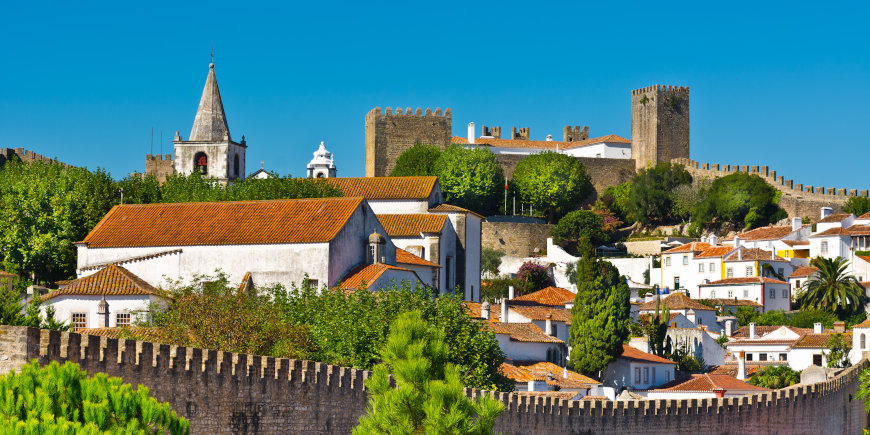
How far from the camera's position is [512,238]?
3844 inches

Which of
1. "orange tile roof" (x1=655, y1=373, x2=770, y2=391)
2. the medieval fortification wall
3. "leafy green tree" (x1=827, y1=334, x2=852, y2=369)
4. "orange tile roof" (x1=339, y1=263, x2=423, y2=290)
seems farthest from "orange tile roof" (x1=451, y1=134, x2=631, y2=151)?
the medieval fortification wall

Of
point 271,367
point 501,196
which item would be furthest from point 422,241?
point 501,196

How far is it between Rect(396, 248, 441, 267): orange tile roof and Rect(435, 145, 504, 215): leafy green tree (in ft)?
136

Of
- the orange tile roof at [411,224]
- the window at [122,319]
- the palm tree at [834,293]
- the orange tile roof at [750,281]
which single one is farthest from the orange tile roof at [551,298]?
the window at [122,319]

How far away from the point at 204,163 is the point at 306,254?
79.0 feet

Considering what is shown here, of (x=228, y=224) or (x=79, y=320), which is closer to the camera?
(x=79, y=320)

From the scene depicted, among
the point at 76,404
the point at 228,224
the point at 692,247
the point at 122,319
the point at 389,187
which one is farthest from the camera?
the point at 692,247

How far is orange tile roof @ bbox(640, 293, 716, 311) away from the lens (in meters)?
76.6

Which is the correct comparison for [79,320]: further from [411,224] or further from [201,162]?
[201,162]

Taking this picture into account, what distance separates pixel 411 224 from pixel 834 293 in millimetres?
31557

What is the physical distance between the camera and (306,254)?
4916 centimetres

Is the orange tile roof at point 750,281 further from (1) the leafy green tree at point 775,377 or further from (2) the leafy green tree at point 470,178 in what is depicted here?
(2) the leafy green tree at point 470,178

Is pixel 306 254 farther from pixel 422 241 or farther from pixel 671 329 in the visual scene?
pixel 671 329

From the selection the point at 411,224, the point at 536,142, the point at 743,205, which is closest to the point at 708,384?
the point at 411,224
